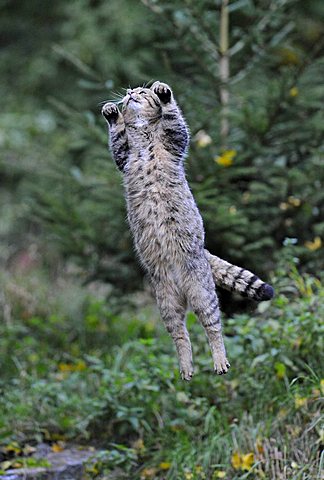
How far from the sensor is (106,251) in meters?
7.44

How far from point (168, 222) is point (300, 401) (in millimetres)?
2105

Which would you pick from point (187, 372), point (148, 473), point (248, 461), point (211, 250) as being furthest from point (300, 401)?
point (211, 250)

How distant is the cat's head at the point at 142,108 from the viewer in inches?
135

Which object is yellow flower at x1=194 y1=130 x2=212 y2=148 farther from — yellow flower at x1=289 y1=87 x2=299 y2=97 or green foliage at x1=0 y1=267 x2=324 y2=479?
green foliage at x1=0 y1=267 x2=324 y2=479

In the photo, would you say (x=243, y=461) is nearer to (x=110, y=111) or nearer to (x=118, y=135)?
(x=118, y=135)

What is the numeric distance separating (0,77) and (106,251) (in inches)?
273

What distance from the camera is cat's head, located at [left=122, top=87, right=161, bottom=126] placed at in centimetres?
343

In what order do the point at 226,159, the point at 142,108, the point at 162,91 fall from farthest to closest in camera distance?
the point at 226,159 → the point at 142,108 → the point at 162,91

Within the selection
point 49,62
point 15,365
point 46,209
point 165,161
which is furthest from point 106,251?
point 49,62

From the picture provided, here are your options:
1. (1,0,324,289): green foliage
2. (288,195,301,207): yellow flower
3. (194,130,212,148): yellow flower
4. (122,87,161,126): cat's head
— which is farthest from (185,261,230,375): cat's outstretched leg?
(288,195,301,207): yellow flower

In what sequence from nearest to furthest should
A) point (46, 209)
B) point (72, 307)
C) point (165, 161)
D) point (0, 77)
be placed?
point (165, 161) → point (46, 209) → point (72, 307) → point (0, 77)

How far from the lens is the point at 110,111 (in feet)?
11.2

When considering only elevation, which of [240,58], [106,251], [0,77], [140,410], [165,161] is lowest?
[0,77]

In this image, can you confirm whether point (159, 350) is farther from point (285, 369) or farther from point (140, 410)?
point (285, 369)
